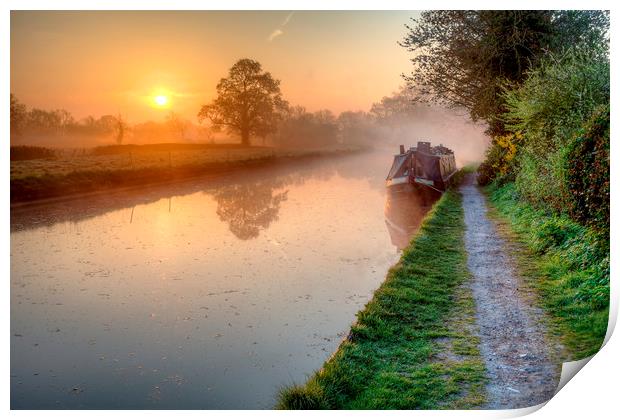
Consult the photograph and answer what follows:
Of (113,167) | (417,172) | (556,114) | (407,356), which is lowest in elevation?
(407,356)

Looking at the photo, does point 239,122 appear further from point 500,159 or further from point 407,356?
point 500,159

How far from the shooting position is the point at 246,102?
324 inches

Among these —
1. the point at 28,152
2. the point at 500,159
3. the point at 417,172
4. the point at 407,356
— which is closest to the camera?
the point at 407,356

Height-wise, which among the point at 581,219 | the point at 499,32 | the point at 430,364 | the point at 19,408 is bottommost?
the point at 19,408

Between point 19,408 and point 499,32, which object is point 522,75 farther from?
point 19,408

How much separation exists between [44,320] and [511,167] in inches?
386

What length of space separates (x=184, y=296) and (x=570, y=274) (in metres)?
3.95

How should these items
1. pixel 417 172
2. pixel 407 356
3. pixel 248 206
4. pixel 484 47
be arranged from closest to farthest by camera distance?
pixel 407 356 < pixel 484 47 < pixel 248 206 < pixel 417 172

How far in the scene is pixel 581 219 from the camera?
17.5ft

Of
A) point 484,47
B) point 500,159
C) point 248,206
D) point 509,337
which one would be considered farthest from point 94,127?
point 500,159

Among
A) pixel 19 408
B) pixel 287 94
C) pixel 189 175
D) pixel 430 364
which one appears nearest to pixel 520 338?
pixel 430 364

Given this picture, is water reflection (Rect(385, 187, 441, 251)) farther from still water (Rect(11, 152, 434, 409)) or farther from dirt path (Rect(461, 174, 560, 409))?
dirt path (Rect(461, 174, 560, 409))

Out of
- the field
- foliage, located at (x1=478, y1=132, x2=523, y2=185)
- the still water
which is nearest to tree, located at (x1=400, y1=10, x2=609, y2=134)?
foliage, located at (x1=478, y1=132, x2=523, y2=185)

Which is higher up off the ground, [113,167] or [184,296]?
[113,167]
